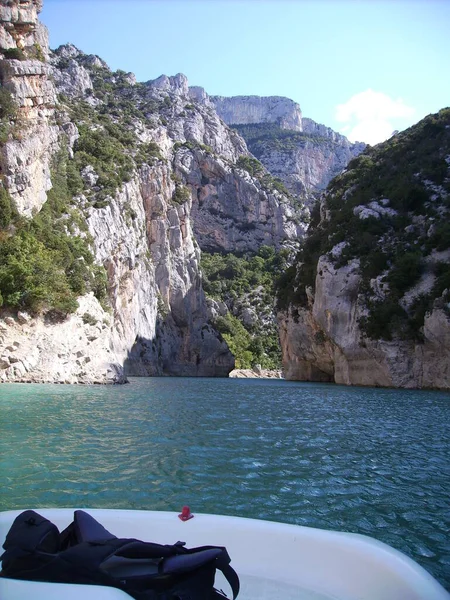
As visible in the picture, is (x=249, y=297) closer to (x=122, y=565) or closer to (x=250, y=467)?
(x=250, y=467)

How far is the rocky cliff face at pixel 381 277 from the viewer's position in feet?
97.2

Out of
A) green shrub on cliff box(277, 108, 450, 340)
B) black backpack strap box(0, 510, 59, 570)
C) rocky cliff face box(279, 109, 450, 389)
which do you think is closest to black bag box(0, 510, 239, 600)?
black backpack strap box(0, 510, 59, 570)

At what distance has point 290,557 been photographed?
3523 mm

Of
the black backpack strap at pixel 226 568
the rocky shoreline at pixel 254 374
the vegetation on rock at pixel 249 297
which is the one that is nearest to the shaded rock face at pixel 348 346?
the rocky shoreline at pixel 254 374

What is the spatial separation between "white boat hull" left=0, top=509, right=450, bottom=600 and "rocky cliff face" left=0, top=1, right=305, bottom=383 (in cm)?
2187

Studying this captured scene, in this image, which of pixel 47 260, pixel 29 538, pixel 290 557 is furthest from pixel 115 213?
pixel 29 538

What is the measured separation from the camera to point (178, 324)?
64.9 meters

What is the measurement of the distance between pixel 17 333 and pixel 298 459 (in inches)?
817

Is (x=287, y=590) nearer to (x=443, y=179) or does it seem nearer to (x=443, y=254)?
(x=443, y=254)

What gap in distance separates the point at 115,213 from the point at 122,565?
43669 mm

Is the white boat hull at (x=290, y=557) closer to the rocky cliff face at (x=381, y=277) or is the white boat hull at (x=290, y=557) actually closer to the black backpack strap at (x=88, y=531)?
the black backpack strap at (x=88, y=531)

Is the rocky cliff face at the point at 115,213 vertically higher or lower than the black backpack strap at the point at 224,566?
higher

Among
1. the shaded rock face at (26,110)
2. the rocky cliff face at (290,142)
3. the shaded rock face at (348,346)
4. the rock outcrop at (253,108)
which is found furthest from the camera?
the rock outcrop at (253,108)

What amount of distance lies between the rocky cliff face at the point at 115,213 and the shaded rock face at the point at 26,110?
0.29 feet
